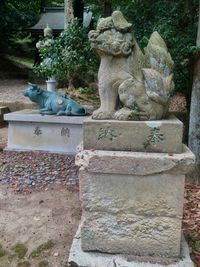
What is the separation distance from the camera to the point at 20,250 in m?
3.13

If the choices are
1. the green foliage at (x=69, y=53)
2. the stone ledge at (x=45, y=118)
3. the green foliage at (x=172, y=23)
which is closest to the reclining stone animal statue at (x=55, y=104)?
the stone ledge at (x=45, y=118)

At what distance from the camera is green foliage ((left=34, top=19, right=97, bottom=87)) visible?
5.25 meters

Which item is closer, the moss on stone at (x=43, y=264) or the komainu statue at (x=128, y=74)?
the komainu statue at (x=128, y=74)

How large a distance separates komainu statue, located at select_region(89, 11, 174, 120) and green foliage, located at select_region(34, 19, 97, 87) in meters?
2.73

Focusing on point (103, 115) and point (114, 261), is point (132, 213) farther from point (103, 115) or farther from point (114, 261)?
point (103, 115)

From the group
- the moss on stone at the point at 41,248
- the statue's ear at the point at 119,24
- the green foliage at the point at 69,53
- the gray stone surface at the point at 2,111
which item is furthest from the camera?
the gray stone surface at the point at 2,111

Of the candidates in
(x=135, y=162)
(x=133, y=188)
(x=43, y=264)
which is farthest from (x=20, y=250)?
(x=135, y=162)

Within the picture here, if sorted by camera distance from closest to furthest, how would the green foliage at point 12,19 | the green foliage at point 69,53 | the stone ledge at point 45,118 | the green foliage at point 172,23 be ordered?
the green foliage at point 172,23, the green foliage at point 69,53, the stone ledge at point 45,118, the green foliage at point 12,19

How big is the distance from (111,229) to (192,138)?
239 centimetres

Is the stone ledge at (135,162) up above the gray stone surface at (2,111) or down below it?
above

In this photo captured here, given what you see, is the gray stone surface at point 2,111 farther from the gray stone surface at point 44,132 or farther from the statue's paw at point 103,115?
the statue's paw at point 103,115

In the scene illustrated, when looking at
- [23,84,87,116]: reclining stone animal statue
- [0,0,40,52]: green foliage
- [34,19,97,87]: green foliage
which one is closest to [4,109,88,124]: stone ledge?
[23,84,87,116]: reclining stone animal statue

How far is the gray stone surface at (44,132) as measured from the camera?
5883mm

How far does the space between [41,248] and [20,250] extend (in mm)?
200
